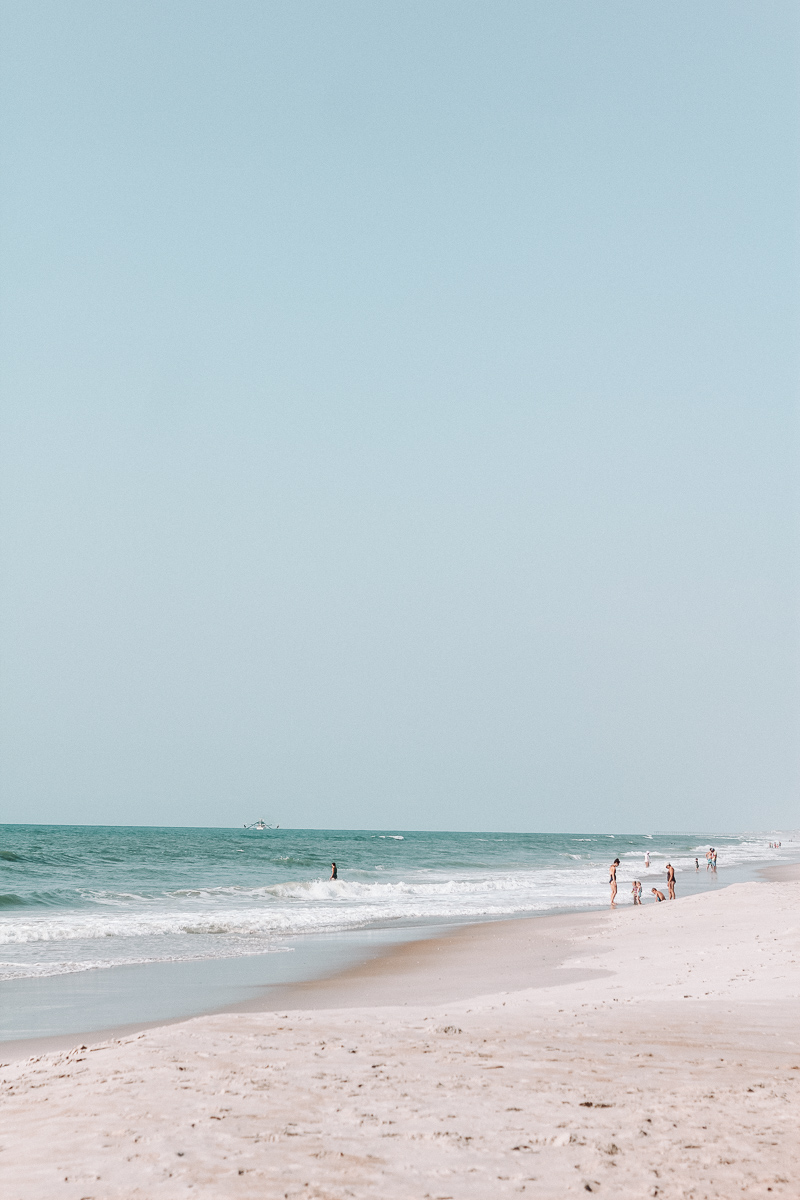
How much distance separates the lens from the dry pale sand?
16.6ft

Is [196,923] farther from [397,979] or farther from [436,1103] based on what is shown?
[436,1103]

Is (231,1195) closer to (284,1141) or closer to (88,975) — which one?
(284,1141)

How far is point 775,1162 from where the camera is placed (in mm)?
5312

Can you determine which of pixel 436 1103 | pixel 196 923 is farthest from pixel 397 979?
pixel 196 923

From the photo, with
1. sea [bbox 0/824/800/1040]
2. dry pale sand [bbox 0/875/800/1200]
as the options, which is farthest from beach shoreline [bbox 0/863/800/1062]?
dry pale sand [bbox 0/875/800/1200]

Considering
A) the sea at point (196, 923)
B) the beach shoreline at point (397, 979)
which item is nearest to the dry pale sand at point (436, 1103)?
the beach shoreline at point (397, 979)

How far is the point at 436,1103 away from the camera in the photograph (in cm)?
650

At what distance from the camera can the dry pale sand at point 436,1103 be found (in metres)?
5.06

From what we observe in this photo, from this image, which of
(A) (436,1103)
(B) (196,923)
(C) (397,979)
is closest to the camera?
(A) (436,1103)

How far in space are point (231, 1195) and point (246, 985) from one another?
11.2 metres

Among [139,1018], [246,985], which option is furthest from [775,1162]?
[246,985]

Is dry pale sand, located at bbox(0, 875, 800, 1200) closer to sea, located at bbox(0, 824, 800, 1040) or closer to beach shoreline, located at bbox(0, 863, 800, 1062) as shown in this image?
beach shoreline, located at bbox(0, 863, 800, 1062)

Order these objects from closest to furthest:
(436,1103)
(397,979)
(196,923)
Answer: (436,1103), (397,979), (196,923)

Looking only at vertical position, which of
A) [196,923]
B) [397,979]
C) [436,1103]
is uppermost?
[436,1103]
